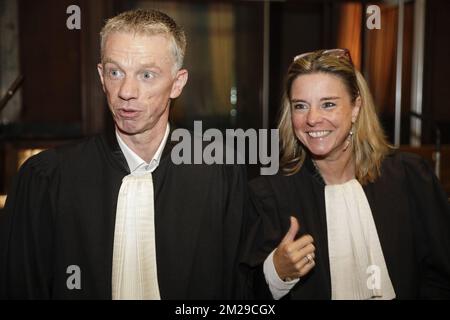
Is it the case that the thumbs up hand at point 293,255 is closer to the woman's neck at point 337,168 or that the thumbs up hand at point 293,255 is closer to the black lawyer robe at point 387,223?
the black lawyer robe at point 387,223

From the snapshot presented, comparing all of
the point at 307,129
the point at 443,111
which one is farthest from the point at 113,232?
the point at 443,111

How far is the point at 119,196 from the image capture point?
140cm

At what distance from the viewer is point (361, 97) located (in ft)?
4.93

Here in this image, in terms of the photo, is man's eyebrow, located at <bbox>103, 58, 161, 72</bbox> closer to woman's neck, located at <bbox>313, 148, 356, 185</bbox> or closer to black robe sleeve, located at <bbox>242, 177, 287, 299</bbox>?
black robe sleeve, located at <bbox>242, 177, 287, 299</bbox>

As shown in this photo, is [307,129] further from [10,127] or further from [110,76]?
[10,127]

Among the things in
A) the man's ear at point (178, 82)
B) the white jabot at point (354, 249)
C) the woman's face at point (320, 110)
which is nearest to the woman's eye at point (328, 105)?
the woman's face at point (320, 110)

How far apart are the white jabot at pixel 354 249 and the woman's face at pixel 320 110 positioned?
15 centimetres

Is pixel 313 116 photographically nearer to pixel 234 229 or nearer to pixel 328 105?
pixel 328 105

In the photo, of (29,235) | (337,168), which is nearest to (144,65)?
(29,235)

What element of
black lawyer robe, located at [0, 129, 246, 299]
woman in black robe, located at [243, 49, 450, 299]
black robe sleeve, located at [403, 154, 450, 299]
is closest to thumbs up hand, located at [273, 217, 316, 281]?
woman in black robe, located at [243, 49, 450, 299]

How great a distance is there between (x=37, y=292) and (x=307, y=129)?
870 mm

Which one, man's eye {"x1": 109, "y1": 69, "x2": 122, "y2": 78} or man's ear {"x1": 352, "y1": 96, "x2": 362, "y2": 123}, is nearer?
man's eye {"x1": 109, "y1": 69, "x2": 122, "y2": 78}

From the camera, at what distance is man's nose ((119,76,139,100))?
51.3 inches

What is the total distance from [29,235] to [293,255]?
27.9 inches
